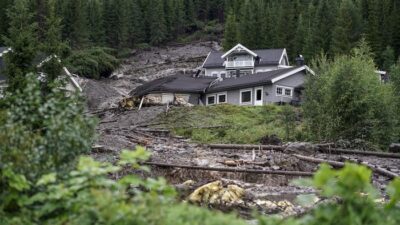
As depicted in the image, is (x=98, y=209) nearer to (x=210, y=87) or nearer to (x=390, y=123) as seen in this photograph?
(x=390, y=123)

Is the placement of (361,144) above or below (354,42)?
below

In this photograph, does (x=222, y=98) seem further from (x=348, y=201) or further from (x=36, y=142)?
(x=348, y=201)

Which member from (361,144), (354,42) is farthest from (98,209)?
(354,42)

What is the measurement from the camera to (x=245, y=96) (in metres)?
43.6

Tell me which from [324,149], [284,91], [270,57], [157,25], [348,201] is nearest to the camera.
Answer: [348,201]

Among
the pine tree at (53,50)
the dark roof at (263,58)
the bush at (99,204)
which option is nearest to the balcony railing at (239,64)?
the dark roof at (263,58)

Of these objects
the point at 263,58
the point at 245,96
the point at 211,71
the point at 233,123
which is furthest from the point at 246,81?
the point at 211,71

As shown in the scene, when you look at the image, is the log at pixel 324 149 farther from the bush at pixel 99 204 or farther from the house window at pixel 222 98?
the house window at pixel 222 98

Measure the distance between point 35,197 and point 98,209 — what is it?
29.9 inches

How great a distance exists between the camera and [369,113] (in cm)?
2414

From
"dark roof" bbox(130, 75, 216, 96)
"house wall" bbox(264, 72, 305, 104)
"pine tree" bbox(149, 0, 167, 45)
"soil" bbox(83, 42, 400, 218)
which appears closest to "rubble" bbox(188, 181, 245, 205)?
"soil" bbox(83, 42, 400, 218)

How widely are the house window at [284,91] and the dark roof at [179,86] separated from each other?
240 inches

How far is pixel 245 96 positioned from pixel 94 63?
22.3m

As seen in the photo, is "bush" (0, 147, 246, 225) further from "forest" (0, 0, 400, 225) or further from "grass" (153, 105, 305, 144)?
"grass" (153, 105, 305, 144)
